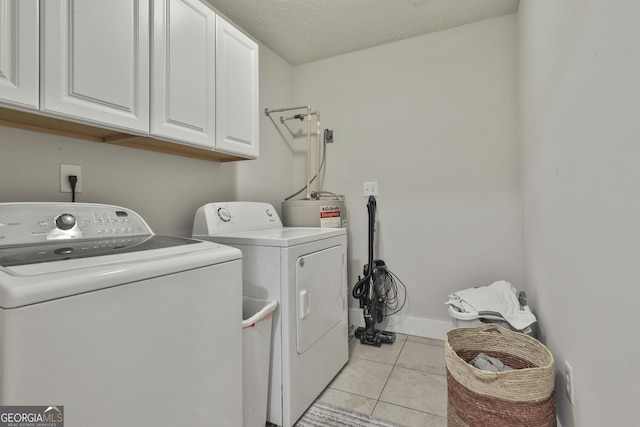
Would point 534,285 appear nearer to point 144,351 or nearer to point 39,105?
point 144,351

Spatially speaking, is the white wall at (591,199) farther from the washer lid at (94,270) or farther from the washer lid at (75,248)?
the washer lid at (75,248)

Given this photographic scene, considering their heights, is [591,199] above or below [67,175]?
below

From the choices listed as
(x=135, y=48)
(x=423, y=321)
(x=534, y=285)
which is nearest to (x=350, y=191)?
(x=423, y=321)

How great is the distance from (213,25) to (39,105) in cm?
95

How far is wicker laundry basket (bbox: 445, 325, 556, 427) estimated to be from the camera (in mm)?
1088

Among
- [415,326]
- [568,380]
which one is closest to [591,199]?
[568,380]

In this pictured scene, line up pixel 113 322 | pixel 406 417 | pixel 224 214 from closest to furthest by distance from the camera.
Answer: pixel 113 322
pixel 406 417
pixel 224 214

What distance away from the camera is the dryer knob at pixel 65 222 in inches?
44.1

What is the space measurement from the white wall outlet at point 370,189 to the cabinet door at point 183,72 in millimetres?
1397

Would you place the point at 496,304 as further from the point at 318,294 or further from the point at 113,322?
the point at 113,322

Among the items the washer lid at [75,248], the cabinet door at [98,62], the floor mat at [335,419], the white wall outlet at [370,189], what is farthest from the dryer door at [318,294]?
the cabinet door at [98,62]

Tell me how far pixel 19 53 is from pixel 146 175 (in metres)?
0.77

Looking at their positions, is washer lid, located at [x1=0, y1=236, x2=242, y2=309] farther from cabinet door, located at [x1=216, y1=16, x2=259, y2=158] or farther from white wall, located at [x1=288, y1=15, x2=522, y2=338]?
white wall, located at [x1=288, y1=15, x2=522, y2=338]

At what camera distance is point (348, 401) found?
5.47 feet
